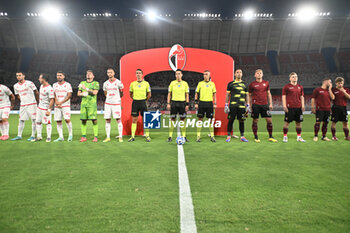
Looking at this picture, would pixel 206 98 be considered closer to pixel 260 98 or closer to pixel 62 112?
pixel 260 98

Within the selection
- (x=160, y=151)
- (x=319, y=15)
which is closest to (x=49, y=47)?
(x=160, y=151)

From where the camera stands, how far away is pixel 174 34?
3030 centimetres

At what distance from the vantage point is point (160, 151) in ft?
16.2

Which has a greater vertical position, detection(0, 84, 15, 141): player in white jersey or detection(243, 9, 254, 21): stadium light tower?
detection(243, 9, 254, 21): stadium light tower

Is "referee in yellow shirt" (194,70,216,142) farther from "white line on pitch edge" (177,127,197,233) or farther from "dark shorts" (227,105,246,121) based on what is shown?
"white line on pitch edge" (177,127,197,233)

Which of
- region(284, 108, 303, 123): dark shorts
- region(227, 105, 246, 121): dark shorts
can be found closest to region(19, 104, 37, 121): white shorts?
region(227, 105, 246, 121): dark shorts

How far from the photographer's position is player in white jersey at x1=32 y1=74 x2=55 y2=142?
20.1 feet

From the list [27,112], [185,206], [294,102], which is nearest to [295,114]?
[294,102]

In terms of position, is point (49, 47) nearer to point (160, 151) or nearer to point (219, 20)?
point (219, 20)

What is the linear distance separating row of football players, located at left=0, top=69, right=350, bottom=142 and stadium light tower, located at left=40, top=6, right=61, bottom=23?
2754 cm

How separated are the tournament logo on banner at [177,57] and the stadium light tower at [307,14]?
97.7 ft

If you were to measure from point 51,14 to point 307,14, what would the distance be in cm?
3585

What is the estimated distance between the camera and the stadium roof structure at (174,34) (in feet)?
96.0

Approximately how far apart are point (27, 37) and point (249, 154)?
1484 inches
